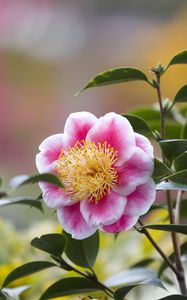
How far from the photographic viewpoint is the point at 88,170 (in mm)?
769

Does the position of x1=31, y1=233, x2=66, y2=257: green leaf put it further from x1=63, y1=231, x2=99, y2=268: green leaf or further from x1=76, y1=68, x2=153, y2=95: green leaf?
x1=76, y1=68, x2=153, y2=95: green leaf

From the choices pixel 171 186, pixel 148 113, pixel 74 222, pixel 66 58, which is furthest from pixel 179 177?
pixel 66 58

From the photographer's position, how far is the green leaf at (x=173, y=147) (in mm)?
735

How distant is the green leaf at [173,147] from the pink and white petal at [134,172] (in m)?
0.03

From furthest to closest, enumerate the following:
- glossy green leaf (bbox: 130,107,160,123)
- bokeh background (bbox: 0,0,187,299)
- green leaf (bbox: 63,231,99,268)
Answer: bokeh background (bbox: 0,0,187,299), glossy green leaf (bbox: 130,107,160,123), green leaf (bbox: 63,231,99,268)

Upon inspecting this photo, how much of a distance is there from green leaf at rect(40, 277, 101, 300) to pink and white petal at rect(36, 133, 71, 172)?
5.3 inches

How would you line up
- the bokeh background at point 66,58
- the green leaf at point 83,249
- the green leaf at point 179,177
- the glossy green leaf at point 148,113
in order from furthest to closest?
the bokeh background at point 66,58, the glossy green leaf at point 148,113, the green leaf at point 83,249, the green leaf at point 179,177

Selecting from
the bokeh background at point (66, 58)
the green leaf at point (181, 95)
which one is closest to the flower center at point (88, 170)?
the green leaf at point (181, 95)

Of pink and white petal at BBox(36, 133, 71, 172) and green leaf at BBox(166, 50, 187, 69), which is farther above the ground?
green leaf at BBox(166, 50, 187, 69)

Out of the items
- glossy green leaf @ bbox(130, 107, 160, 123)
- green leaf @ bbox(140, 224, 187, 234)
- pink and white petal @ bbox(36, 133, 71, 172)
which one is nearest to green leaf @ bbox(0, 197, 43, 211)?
pink and white petal @ bbox(36, 133, 71, 172)

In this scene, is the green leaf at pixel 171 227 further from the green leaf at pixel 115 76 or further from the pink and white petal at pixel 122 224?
the green leaf at pixel 115 76

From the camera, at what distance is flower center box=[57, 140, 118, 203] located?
74 cm

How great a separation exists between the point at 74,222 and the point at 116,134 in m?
0.10

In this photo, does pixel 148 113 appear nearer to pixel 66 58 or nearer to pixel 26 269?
pixel 26 269
